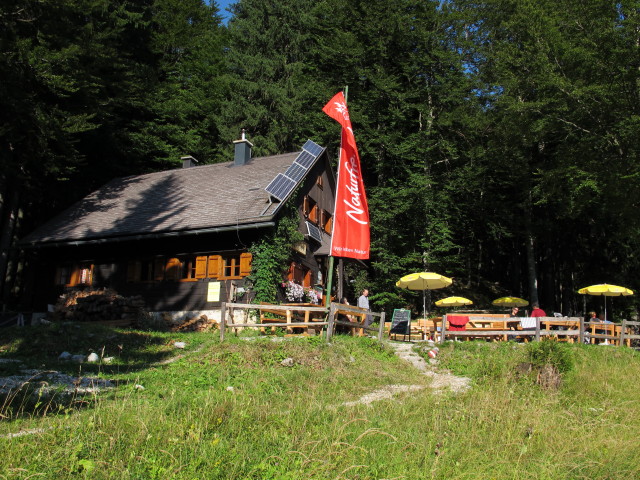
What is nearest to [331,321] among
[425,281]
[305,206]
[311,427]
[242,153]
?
[311,427]

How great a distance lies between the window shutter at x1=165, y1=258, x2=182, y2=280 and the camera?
1956cm

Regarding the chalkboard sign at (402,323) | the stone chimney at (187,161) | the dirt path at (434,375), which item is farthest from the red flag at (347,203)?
the stone chimney at (187,161)

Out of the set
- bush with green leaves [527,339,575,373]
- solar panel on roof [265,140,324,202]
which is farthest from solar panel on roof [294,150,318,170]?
bush with green leaves [527,339,575,373]

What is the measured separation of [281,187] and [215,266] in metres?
3.42

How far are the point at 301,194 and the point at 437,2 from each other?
1667cm

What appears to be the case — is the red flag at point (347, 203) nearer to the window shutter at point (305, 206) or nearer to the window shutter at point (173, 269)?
the window shutter at point (305, 206)

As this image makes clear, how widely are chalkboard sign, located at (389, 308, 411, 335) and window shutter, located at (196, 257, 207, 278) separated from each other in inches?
253

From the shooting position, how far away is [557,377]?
381 inches

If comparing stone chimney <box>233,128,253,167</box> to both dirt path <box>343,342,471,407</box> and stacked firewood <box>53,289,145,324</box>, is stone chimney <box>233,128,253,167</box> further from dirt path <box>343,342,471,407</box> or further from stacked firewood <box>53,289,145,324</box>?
dirt path <box>343,342,471,407</box>

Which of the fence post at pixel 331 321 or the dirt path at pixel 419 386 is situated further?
the fence post at pixel 331 321

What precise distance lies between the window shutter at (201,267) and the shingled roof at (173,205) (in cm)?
125

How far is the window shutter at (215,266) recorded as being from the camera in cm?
1883

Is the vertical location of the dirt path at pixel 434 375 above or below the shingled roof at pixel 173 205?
below

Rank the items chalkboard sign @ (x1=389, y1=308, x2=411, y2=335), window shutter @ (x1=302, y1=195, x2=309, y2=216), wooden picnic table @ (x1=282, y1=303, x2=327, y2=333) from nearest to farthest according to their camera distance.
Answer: wooden picnic table @ (x1=282, y1=303, x2=327, y2=333) < chalkboard sign @ (x1=389, y1=308, x2=411, y2=335) < window shutter @ (x1=302, y1=195, x2=309, y2=216)
